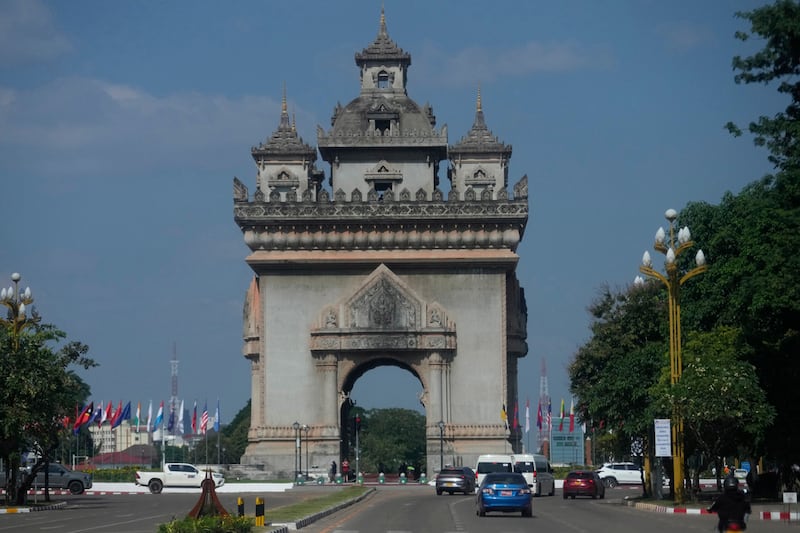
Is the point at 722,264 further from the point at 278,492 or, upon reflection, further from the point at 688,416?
the point at 278,492

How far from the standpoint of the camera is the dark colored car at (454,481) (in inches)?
2373

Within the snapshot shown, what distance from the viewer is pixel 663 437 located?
43.0 m

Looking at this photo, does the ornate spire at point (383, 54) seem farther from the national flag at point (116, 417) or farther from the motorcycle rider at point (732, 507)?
the motorcycle rider at point (732, 507)

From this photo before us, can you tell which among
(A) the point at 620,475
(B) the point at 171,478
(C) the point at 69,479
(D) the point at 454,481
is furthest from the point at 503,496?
(A) the point at 620,475

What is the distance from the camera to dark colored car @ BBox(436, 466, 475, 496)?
6028cm

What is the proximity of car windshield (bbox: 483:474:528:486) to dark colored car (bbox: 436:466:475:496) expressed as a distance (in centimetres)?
1902

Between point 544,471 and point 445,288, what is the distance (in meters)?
14.5

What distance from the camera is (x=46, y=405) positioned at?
49.6 metres

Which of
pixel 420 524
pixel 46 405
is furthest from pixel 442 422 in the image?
pixel 420 524

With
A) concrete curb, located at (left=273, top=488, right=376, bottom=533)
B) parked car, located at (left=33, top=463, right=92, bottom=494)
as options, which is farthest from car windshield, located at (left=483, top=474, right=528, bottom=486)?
parked car, located at (left=33, top=463, right=92, bottom=494)

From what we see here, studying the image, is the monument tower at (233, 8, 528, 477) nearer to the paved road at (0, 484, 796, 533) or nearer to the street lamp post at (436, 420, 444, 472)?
the street lamp post at (436, 420, 444, 472)

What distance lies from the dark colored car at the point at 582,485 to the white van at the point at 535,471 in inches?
59.5

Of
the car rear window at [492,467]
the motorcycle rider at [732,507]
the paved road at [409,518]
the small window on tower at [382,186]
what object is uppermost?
the small window on tower at [382,186]

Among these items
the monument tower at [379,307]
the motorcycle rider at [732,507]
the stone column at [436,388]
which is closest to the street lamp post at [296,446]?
the monument tower at [379,307]
